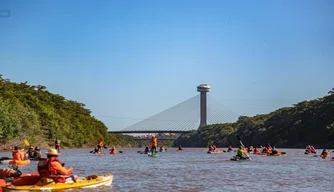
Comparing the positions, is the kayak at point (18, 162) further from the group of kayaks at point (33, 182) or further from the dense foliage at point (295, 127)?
the dense foliage at point (295, 127)

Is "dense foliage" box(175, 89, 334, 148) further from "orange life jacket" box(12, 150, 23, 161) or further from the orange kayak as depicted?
"orange life jacket" box(12, 150, 23, 161)

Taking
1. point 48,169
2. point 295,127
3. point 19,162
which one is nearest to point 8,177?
point 48,169

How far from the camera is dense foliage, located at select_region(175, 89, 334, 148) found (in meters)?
115

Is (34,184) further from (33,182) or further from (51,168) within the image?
(51,168)

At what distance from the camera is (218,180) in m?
27.5

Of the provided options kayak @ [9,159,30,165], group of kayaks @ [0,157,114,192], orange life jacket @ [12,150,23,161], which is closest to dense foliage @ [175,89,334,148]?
kayak @ [9,159,30,165]

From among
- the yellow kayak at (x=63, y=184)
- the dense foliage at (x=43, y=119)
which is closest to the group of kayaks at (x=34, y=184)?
the yellow kayak at (x=63, y=184)

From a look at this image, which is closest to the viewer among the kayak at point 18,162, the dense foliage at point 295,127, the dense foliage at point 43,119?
the kayak at point 18,162

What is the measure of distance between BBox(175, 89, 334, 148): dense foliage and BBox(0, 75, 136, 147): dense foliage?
139 ft

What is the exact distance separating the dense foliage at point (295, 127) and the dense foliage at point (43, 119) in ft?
139

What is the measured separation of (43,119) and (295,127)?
56623 millimetres

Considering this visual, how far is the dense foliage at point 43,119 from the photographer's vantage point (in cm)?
8088

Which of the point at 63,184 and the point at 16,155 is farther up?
the point at 16,155

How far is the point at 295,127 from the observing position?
122m
